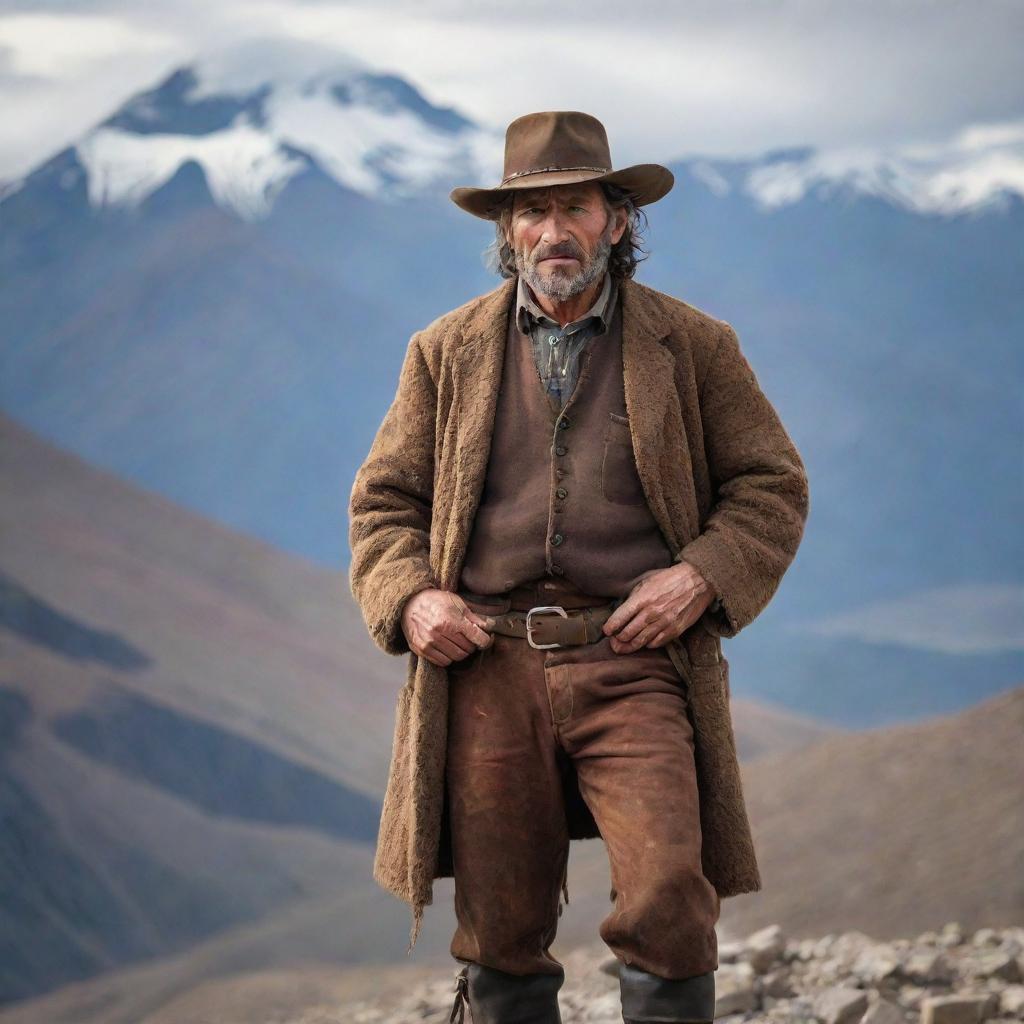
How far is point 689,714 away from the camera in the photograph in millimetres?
2578

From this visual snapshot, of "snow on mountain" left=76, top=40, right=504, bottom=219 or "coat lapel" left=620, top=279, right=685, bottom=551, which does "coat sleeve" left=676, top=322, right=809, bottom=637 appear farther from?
"snow on mountain" left=76, top=40, right=504, bottom=219

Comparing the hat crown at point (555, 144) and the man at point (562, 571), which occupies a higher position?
the hat crown at point (555, 144)

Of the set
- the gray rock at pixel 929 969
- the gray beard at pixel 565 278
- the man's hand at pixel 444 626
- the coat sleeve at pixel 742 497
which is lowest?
the gray rock at pixel 929 969

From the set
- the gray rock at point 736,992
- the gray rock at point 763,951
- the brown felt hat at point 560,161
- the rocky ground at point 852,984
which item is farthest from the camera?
the gray rock at point 763,951

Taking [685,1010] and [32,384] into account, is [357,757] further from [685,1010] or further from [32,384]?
[685,1010]

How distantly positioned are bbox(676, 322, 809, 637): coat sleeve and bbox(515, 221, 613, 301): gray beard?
0.25 meters

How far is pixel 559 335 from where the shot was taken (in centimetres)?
263

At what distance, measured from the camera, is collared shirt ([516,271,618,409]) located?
261 centimetres

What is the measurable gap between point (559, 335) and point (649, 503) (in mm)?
325

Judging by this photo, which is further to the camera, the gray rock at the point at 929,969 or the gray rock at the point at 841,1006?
the gray rock at the point at 929,969

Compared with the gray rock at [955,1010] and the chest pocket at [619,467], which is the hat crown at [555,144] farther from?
the gray rock at [955,1010]

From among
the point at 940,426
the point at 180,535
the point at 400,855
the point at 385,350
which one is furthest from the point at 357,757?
the point at 400,855

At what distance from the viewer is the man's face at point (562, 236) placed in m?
2.57

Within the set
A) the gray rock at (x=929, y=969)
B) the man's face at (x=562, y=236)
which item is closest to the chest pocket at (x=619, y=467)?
the man's face at (x=562, y=236)
